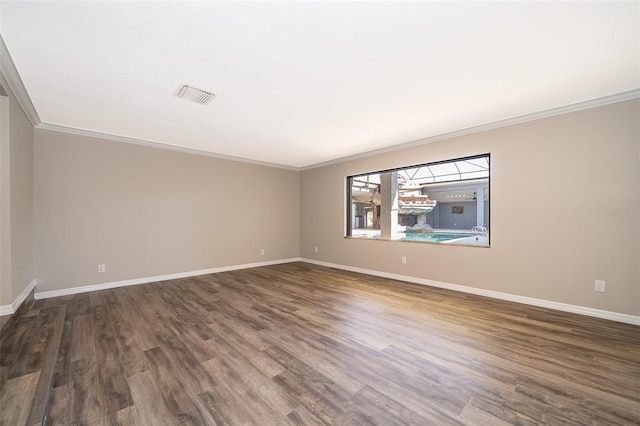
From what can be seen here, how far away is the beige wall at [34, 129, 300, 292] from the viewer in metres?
3.71

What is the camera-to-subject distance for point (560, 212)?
3129 mm

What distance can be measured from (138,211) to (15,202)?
156cm

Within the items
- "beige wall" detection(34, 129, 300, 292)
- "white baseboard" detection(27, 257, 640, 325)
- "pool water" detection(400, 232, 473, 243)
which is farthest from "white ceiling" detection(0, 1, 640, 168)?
"white baseboard" detection(27, 257, 640, 325)

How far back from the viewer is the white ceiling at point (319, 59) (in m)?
1.63

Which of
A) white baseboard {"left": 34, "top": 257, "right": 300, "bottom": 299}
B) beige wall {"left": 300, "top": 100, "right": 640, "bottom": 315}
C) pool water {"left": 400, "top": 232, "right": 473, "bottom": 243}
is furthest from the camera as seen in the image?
pool water {"left": 400, "top": 232, "right": 473, "bottom": 243}

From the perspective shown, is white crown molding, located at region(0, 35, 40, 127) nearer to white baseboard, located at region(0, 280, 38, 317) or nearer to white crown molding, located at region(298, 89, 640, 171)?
white baseboard, located at region(0, 280, 38, 317)

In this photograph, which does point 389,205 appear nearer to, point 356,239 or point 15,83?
point 356,239

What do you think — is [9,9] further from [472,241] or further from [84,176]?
[472,241]

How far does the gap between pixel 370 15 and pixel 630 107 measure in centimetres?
324

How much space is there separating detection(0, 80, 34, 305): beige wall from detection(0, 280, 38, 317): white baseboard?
47 millimetres

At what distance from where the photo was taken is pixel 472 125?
144 inches

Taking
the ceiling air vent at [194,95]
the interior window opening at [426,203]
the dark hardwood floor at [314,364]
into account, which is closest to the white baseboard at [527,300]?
the dark hardwood floor at [314,364]

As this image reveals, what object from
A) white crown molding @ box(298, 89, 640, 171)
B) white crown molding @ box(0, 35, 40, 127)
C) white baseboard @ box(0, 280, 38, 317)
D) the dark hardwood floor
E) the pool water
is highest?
white crown molding @ box(0, 35, 40, 127)

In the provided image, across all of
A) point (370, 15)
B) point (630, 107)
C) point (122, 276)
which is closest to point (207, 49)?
point (370, 15)
